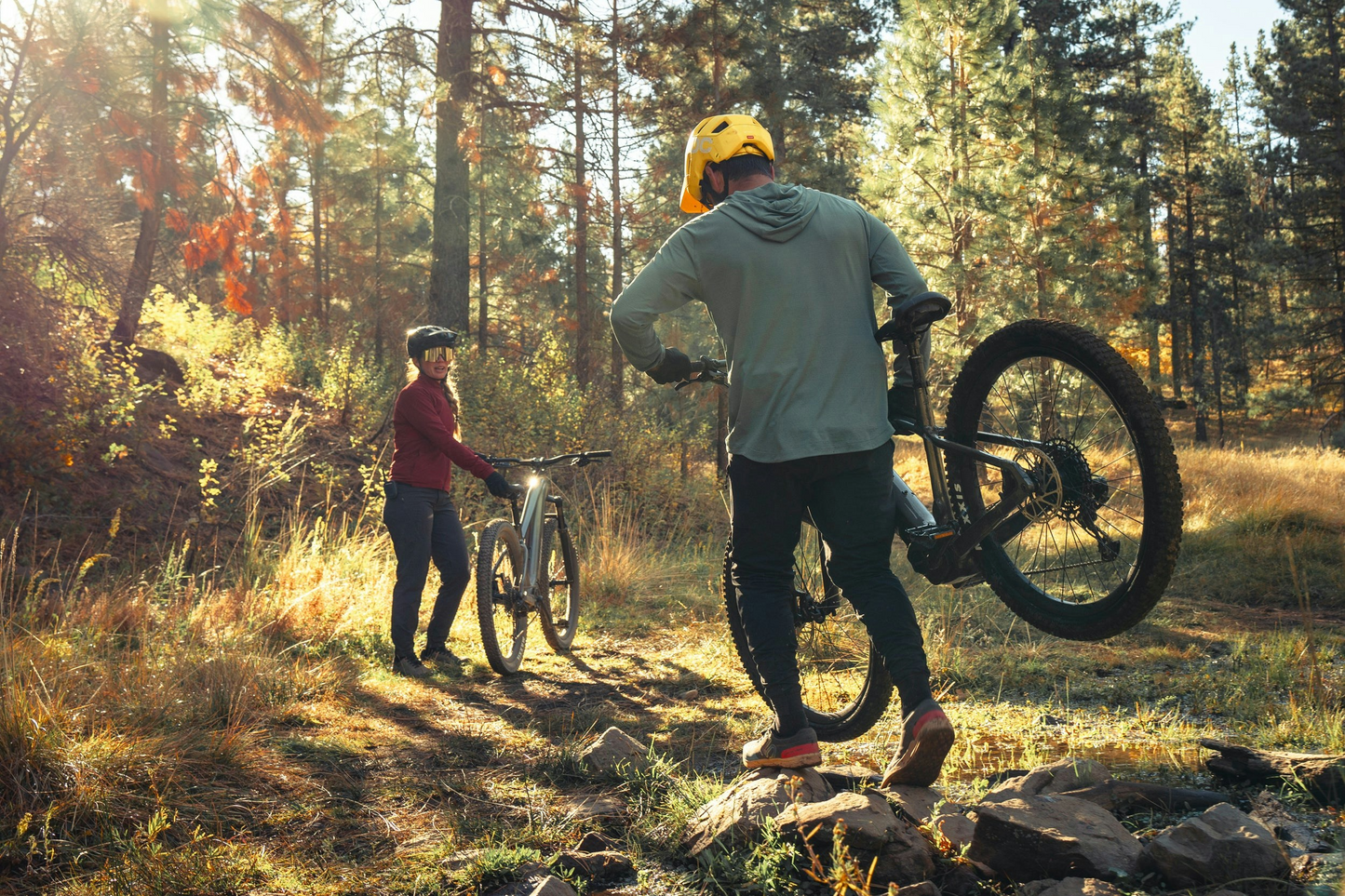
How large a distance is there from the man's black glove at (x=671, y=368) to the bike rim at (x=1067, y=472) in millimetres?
1102

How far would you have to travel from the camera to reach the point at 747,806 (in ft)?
8.63

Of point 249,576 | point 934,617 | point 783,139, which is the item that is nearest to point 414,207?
point 783,139

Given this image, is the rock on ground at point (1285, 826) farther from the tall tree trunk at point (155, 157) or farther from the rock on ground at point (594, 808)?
the tall tree trunk at point (155, 157)

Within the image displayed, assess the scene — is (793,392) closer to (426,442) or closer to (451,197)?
(426,442)

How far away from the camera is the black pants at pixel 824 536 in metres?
2.93

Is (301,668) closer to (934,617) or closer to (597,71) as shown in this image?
(934,617)

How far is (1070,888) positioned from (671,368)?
6.75 ft

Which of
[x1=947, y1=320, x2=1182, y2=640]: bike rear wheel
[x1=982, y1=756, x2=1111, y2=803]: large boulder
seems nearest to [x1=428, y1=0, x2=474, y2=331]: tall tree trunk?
[x1=947, y1=320, x2=1182, y2=640]: bike rear wheel

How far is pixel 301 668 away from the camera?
4723mm

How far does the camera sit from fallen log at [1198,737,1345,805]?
2.62m

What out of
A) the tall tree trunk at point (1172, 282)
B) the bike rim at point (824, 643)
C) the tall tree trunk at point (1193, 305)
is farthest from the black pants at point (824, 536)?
the tall tree trunk at point (1172, 282)

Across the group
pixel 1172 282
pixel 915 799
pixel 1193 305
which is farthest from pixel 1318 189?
pixel 915 799

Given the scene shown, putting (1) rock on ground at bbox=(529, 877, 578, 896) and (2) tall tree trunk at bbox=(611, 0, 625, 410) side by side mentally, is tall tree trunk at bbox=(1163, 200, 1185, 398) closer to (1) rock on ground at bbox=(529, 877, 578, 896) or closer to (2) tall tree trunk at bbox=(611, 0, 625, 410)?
(2) tall tree trunk at bbox=(611, 0, 625, 410)

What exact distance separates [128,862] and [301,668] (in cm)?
234
